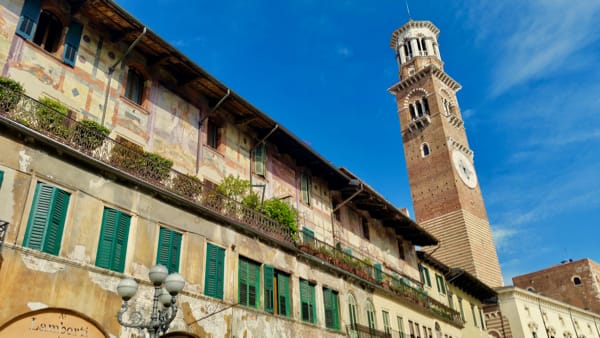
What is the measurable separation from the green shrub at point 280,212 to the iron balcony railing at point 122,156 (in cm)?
43

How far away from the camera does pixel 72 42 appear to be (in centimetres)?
1328

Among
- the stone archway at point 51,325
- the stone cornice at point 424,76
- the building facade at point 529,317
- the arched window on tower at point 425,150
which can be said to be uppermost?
the stone cornice at point 424,76

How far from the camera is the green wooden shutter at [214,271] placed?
13349 mm

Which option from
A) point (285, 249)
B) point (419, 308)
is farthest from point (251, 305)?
point (419, 308)

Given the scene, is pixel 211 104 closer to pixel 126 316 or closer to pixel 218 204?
pixel 218 204

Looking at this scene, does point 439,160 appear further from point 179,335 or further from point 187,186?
point 179,335

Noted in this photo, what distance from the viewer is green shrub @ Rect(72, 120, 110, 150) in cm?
1138

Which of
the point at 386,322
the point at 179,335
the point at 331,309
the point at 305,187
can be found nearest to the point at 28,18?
the point at 179,335

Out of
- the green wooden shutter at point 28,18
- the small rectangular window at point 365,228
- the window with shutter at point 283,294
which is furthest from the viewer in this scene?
the small rectangular window at point 365,228

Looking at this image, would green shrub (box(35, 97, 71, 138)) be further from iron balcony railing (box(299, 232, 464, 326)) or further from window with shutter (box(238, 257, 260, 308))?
iron balcony railing (box(299, 232, 464, 326))

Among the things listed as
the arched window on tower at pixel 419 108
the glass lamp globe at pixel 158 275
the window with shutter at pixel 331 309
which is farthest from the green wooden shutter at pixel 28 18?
the arched window on tower at pixel 419 108

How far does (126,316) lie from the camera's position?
10914 mm

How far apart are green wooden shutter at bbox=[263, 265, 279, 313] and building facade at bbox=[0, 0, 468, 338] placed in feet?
0.14

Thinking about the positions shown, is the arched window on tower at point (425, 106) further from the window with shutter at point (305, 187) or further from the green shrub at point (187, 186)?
the green shrub at point (187, 186)
